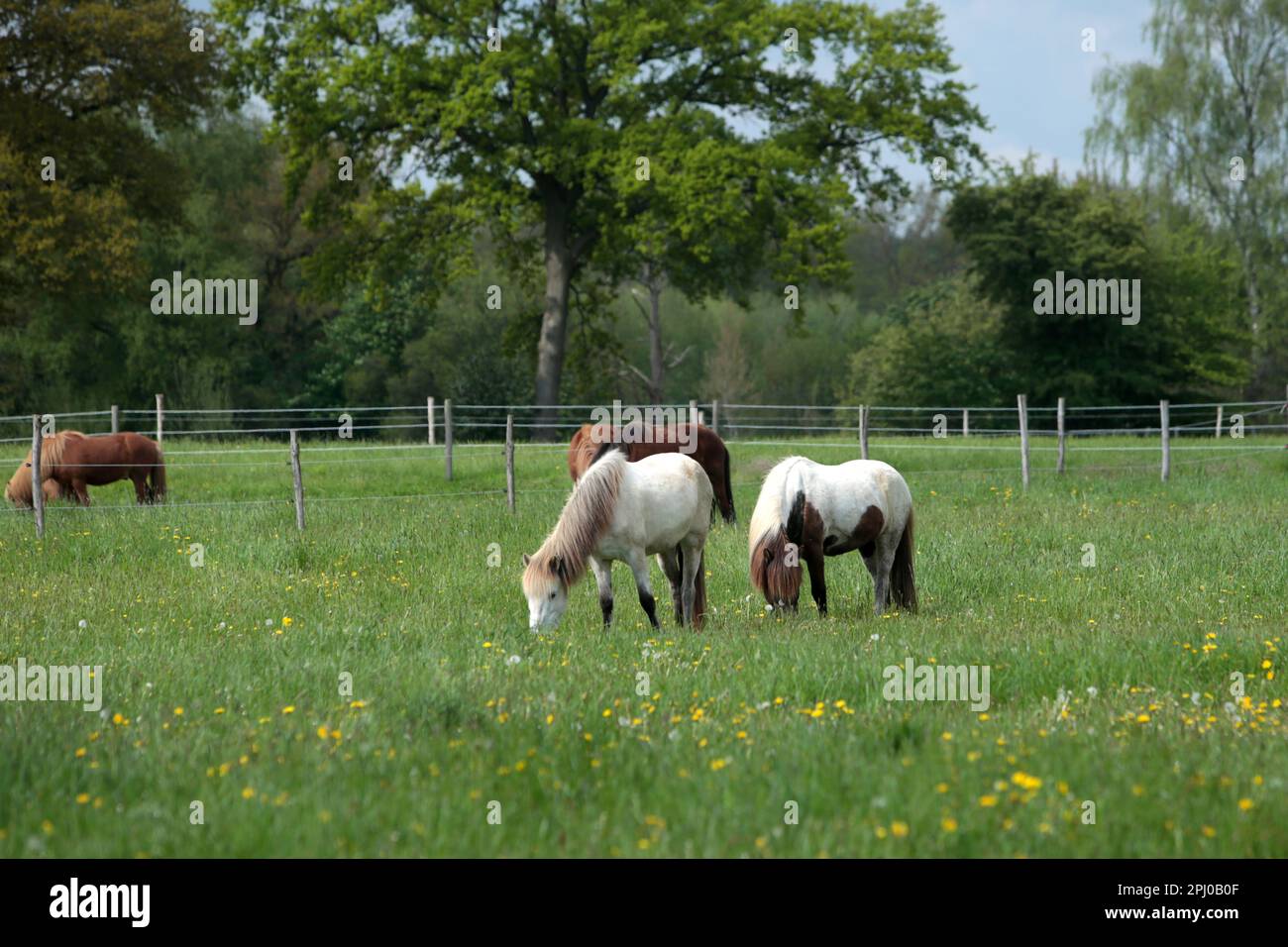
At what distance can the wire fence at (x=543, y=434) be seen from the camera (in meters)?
21.2

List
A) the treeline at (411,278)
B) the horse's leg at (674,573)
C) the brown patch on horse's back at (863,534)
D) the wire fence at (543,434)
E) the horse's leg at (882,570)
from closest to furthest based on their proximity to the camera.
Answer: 1. the brown patch on horse's back at (863,534)
2. the horse's leg at (674,573)
3. the horse's leg at (882,570)
4. the wire fence at (543,434)
5. the treeline at (411,278)

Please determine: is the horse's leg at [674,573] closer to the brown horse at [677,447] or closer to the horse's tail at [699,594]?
the horse's tail at [699,594]

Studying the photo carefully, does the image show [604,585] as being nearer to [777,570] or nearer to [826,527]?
[777,570]

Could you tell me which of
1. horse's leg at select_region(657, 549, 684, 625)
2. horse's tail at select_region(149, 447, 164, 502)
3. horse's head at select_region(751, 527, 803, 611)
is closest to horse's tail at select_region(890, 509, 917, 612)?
horse's head at select_region(751, 527, 803, 611)

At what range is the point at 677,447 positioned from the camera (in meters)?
15.1

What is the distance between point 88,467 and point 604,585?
11335 millimetres

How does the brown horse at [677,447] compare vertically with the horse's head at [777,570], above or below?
above

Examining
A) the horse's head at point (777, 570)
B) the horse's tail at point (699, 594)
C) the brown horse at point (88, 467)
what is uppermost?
the brown horse at point (88, 467)

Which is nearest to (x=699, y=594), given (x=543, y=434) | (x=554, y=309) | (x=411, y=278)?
(x=543, y=434)

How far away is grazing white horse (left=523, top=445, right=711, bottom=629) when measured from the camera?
902cm

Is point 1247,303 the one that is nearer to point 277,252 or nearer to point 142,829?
point 277,252

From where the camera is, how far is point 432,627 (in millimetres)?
9180

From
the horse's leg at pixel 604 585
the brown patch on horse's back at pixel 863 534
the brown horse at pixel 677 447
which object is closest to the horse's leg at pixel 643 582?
the horse's leg at pixel 604 585
